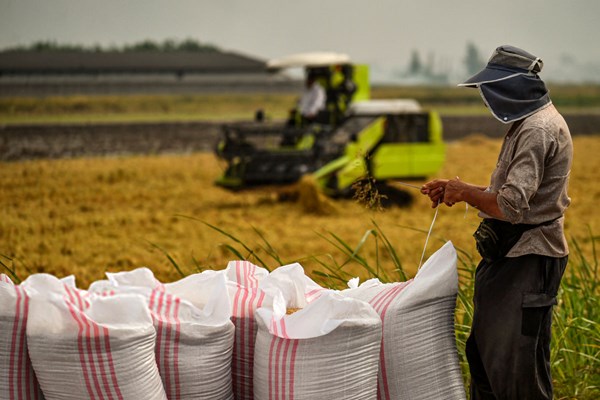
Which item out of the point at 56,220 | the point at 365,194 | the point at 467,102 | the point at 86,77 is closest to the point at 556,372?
the point at 365,194

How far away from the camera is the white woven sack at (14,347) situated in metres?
2.65

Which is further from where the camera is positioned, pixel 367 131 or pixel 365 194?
pixel 367 131

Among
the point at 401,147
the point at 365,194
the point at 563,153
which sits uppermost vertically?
the point at 563,153

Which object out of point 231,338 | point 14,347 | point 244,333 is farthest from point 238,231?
point 14,347

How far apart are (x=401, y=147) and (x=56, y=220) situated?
4.36m

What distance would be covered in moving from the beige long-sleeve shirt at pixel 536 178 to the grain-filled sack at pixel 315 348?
52 cm

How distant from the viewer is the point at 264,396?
112 inches

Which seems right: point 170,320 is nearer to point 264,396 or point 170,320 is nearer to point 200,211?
point 264,396

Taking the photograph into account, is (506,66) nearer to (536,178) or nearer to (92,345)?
(536,178)

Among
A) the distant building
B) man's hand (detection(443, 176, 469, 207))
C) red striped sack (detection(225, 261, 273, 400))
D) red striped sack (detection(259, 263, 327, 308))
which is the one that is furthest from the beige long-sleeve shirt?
the distant building

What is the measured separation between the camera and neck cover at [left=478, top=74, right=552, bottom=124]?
2.90 metres

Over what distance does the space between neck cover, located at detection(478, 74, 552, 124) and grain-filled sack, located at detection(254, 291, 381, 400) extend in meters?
0.72

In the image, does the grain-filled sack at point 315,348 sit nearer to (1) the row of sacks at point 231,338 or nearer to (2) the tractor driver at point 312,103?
(1) the row of sacks at point 231,338

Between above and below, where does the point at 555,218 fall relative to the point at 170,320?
above
